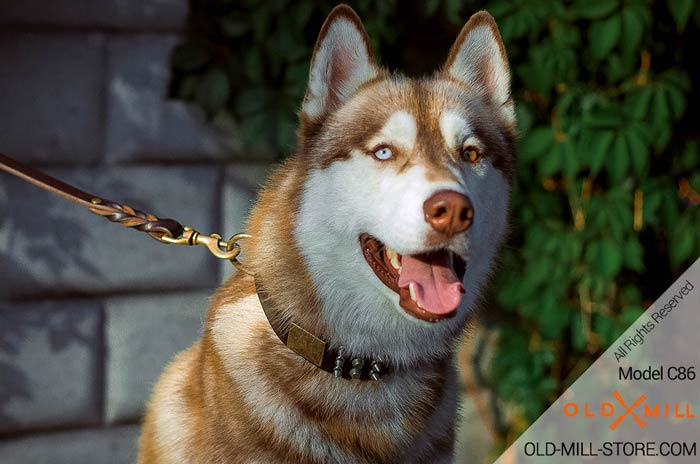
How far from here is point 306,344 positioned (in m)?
1.85

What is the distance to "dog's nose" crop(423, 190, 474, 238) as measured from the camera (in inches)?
64.5

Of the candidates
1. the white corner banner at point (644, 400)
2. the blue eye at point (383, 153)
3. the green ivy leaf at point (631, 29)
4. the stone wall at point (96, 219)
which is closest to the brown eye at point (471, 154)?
the blue eye at point (383, 153)

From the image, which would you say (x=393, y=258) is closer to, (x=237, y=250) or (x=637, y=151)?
(x=237, y=250)

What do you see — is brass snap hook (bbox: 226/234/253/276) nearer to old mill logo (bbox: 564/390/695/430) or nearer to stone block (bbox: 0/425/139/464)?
stone block (bbox: 0/425/139/464)

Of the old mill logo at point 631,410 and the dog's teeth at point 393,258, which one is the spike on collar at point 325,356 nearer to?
the dog's teeth at point 393,258

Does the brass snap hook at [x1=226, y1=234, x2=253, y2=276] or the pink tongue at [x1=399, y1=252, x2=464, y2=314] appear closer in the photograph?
the pink tongue at [x1=399, y1=252, x2=464, y2=314]

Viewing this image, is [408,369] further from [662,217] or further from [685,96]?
[685,96]

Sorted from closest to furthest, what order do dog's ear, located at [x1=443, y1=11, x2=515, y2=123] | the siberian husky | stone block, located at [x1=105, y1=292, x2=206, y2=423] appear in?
the siberian husky < dog's ear, located at [x1=443, y1=11, x2=515, y2=123] < stone block, located at [x1=105, y1=292, x2=206, y2=423]

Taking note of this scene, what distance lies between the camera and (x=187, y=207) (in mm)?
3432

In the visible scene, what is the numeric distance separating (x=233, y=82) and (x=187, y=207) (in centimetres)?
53

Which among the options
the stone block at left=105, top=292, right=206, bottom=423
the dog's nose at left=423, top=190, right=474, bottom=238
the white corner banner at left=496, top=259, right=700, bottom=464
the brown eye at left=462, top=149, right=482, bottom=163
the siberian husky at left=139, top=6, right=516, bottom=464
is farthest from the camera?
the white corner banner at left=496, top=259, right=700, bottom=464

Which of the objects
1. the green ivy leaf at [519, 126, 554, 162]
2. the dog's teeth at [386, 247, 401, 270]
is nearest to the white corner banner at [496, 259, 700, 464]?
the green ivy leaf at [519, 126, 554, 162]

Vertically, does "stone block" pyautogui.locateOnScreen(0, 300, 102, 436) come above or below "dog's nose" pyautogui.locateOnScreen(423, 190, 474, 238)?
below

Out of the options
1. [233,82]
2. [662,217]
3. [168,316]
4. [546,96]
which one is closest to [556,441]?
[662,217]
